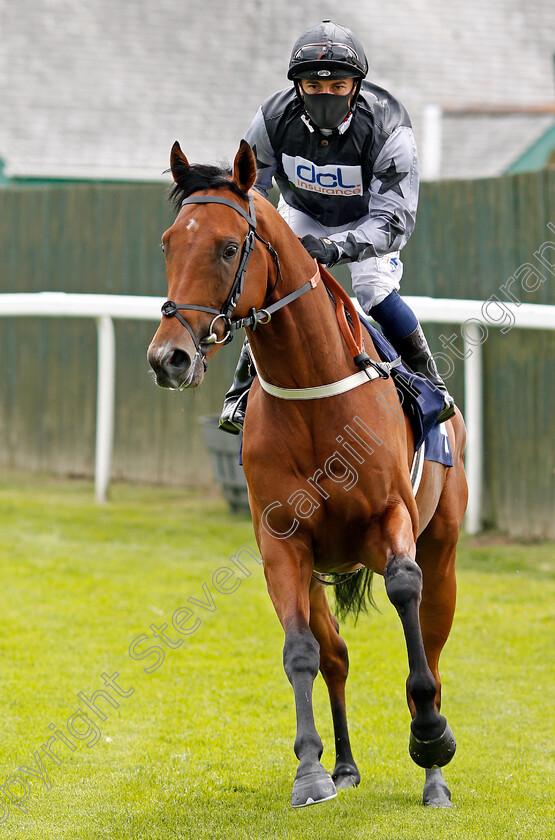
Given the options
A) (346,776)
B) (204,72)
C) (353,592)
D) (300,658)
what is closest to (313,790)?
(300,658)

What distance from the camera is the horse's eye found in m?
3.15

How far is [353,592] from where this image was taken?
4.65m

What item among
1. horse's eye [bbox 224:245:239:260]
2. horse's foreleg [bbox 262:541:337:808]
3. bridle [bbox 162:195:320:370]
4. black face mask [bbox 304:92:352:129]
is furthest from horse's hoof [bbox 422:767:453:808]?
black face mask [bbox 304:92:352:129]

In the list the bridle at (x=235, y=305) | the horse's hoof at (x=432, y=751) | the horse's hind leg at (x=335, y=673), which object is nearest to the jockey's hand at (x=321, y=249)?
the bridle at (x=235, y=305)

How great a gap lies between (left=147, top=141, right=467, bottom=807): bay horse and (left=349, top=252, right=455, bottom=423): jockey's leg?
278mm

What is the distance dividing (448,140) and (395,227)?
15.3 meters

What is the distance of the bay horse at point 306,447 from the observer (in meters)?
3.28

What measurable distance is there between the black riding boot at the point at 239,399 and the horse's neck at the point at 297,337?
46 centimetres

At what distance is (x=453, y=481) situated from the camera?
4602 millimetres

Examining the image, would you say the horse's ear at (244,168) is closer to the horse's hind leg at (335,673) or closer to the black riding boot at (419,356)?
the black riding boot at (419,356)

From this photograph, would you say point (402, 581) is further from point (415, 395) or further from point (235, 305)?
point (235, 305)

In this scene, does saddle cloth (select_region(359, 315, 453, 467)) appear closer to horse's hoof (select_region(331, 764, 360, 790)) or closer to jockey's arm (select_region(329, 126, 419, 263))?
jockey's arm (select_region(329, 126, 419, 263))

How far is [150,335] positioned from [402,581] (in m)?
6.87

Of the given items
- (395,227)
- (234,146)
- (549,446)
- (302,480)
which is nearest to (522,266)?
(549,446)
